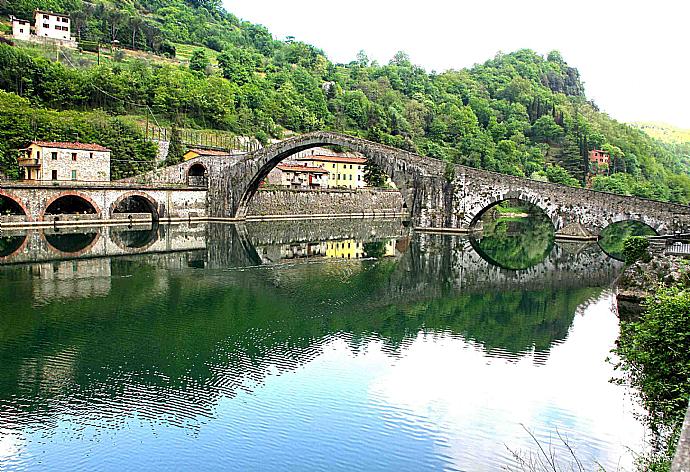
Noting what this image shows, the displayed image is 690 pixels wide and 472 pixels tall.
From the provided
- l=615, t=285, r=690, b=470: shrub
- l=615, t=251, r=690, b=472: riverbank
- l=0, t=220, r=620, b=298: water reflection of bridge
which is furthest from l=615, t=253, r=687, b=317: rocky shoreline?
l=615, t=285, r=690, b=470: shrub

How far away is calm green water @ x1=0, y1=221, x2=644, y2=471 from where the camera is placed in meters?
10.0

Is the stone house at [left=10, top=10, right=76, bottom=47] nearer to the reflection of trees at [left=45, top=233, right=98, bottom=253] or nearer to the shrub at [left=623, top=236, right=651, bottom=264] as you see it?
the reflection of trees at [left=45, top=233, right=98, bottom=253]

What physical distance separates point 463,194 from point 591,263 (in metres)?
10.3

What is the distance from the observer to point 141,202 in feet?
155

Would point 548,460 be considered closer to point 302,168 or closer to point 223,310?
point 223,310

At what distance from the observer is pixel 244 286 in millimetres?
23219

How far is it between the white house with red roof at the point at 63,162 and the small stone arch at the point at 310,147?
8.46 m

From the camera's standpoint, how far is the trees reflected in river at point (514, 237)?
3262cm

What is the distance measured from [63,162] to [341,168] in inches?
1205

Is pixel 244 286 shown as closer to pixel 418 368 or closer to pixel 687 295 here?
pixel 418 368

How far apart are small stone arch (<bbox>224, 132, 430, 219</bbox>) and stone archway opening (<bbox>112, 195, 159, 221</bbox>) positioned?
5056 millimetres

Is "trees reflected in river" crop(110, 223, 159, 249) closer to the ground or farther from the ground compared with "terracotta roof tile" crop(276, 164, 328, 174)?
closer to the ground

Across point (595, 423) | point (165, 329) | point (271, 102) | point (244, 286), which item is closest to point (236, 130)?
point (271, 102)

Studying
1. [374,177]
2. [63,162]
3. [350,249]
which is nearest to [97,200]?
[63,162]
